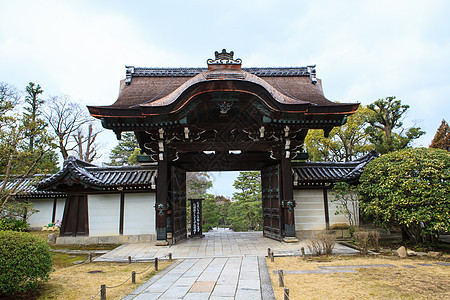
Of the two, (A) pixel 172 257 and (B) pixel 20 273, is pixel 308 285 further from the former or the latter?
(B) pixel 20 273

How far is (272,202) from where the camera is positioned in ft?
33.5

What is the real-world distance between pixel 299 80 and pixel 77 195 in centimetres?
1073

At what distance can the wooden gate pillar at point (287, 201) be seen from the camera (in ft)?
29.7

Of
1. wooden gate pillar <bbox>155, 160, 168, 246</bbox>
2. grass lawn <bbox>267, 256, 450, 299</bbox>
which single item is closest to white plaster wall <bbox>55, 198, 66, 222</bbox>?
wooden gate pillar <bbox>155, 160, 168, 246</bbox>

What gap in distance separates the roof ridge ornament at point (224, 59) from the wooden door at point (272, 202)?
13.2 feet

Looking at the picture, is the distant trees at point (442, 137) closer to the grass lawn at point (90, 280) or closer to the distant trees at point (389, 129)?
the distant trees at point (389, 129)

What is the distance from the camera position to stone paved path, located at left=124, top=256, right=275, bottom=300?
4370 millimetres

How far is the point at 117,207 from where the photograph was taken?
35.4 feet

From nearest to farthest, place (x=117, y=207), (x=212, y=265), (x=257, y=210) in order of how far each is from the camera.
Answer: (x=212, y=265) → (x=117, y=207) → (x=257, y=210)

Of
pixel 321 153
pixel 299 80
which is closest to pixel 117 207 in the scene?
pixel 299 80

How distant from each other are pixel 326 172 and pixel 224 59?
600 cm

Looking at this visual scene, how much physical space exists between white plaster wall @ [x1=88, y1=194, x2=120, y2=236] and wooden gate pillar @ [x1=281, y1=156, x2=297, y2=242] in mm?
6456

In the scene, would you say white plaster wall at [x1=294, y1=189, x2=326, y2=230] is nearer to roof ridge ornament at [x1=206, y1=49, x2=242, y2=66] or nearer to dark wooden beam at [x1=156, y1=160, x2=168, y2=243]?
dark wooden beam at [x1=156, y1=160, x2=168, y2=243]

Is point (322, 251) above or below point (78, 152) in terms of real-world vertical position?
below
